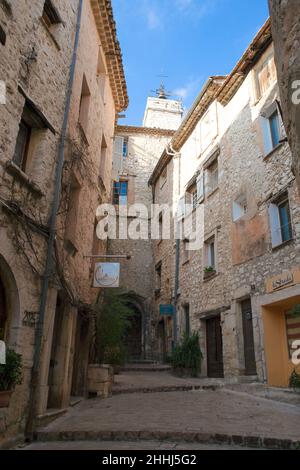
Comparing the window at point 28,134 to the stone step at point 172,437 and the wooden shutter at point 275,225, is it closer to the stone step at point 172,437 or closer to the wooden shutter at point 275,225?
the stone step at point 172,437

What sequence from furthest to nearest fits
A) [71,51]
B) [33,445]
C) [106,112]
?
[106,112], [71,51], [33,445]

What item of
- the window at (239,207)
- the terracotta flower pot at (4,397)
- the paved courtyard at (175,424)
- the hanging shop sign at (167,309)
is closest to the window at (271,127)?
the window at (239,207)

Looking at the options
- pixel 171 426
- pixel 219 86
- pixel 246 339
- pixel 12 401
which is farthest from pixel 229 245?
pixel 12 401

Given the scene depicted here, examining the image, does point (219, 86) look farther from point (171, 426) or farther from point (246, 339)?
point (171, 426)

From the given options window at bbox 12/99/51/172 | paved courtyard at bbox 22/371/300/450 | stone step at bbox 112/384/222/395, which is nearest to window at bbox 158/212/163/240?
stone step at bbox 112/384/222/395

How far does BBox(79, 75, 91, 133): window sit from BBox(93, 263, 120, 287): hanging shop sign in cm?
339

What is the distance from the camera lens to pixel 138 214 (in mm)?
18312

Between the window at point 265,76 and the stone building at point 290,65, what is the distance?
20.5ft

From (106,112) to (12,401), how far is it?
31.5ft

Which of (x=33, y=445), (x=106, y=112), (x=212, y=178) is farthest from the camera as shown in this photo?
(x=212, y=178)

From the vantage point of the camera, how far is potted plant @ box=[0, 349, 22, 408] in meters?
3.94

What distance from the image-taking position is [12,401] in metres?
4.68

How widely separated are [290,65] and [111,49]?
9.10 m

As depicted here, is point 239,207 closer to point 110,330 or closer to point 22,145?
point 110,330
